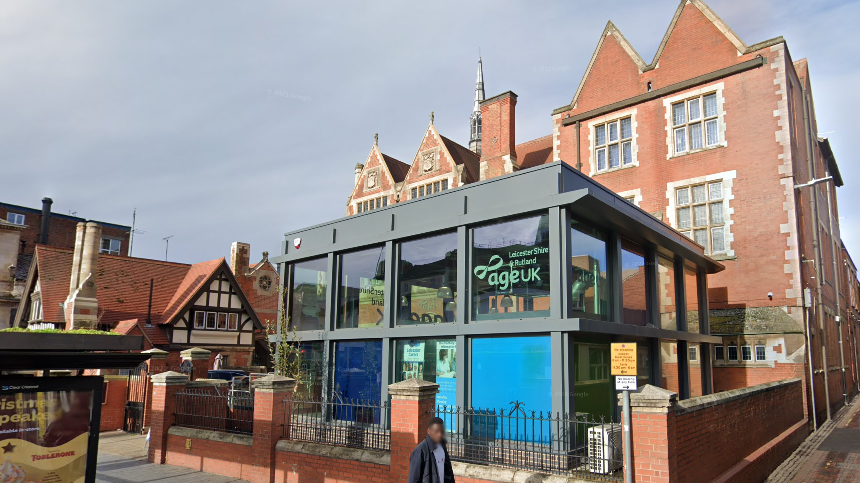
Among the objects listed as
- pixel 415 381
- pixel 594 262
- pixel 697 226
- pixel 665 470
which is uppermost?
pixel 697 226

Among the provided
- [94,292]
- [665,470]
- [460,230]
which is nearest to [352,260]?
[460,230]

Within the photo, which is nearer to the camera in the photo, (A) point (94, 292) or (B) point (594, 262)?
(B) point (594, 262)

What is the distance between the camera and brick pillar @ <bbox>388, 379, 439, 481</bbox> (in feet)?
28.4

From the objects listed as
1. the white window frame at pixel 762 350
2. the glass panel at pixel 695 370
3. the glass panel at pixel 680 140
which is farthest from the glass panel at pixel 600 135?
the white window frame at pixel 762 350

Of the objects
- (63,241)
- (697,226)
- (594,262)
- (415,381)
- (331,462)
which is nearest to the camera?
(415,381)

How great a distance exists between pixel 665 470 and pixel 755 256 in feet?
48.0

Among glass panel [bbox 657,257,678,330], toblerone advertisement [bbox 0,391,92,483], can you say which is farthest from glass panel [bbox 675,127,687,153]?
toblerone advertisement [bbox 0,391,92,483]

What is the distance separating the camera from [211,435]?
12289mm

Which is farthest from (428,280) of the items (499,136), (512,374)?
(499,136)

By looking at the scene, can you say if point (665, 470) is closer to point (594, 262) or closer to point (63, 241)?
point (594, 262)

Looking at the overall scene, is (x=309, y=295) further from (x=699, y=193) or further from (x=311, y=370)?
(x=699, y=193)

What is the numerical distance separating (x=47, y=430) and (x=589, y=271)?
31.4 feet

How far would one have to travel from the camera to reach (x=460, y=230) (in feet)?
42.6

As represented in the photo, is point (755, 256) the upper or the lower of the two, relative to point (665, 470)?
upper
